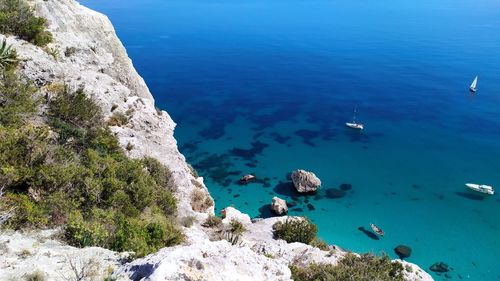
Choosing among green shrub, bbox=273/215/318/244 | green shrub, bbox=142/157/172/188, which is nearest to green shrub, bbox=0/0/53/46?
green shrub, bbox=142/157/172/188

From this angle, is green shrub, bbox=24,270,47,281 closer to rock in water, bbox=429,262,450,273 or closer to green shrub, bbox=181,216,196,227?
green shrub, bbox=181,216,196,227

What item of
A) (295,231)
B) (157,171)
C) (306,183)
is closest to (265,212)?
(306,183)

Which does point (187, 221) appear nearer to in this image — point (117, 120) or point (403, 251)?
point (117, 120)

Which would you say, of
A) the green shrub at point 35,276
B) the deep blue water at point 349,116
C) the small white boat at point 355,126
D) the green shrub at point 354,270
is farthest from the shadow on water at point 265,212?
the green shrub at point 35,276

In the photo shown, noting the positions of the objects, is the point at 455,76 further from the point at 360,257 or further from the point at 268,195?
the point at 360,257

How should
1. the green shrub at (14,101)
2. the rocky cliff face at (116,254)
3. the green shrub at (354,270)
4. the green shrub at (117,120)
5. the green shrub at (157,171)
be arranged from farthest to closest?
the green shrub at (117,120), the green shrub at (157,171), the green shrub at (14,101), the green shrub at (354,270), the rocky cliff face at (116,254)

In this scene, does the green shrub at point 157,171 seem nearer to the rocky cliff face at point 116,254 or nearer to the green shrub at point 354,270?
the rocky cliff face at point 116,254
